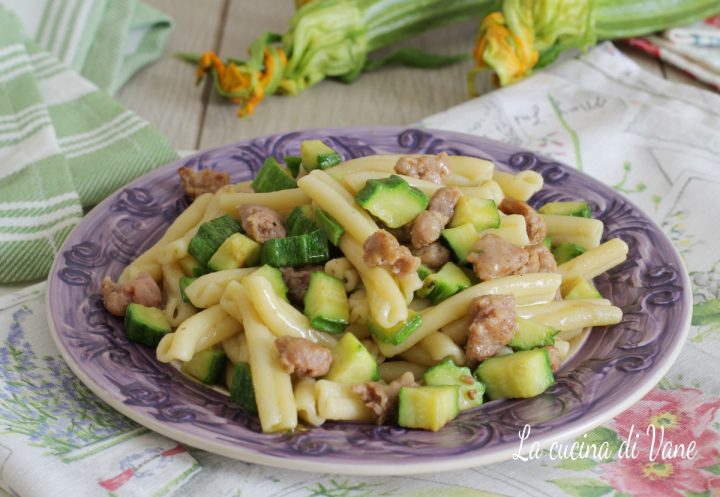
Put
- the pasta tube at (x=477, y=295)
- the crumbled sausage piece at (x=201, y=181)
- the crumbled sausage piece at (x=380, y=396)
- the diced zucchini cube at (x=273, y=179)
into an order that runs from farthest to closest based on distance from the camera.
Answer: the crumbled sausage piece at (x=201, y=181)
the diced zucchini cube at (x=273, y=179)
the pasta tube at (x=477, y=295)
the crumbled sausage piece at (x=380, y=396)

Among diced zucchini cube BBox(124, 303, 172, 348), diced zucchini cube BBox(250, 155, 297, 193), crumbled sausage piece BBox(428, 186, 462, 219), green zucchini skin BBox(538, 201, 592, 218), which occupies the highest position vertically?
crumbled sausage piece BBox(428, 186, 462, 219)

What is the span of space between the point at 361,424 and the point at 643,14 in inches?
128

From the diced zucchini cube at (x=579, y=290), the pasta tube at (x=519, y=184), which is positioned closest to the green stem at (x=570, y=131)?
the pasta tube at (x=519, y=184)

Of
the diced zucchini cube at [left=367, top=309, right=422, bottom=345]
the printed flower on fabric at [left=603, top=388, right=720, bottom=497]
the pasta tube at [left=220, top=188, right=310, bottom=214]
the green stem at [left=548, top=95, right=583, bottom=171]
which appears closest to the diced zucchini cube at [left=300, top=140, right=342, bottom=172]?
the pasta tube at [left=220, top=188, right=310, bottom=214]

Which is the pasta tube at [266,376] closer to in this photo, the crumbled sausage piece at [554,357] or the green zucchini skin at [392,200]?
the green zucchini skin at [392,200]

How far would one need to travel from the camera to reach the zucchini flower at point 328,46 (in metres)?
4.50

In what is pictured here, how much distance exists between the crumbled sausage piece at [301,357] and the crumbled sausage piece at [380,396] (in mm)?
106

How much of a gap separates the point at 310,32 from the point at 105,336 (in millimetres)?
2270

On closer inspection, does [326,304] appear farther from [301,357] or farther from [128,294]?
[128,294]

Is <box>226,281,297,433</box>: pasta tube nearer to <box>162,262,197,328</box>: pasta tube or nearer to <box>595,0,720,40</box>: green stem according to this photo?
<box>162,262,197,328</box>: pasta tube

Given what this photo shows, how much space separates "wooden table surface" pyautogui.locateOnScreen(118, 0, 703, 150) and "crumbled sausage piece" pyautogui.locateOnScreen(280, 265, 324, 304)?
5.79 feet

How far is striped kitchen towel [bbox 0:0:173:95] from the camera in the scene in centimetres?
464

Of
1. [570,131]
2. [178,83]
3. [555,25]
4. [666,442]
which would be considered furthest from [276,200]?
[555,25]

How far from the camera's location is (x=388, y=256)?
2.57m
